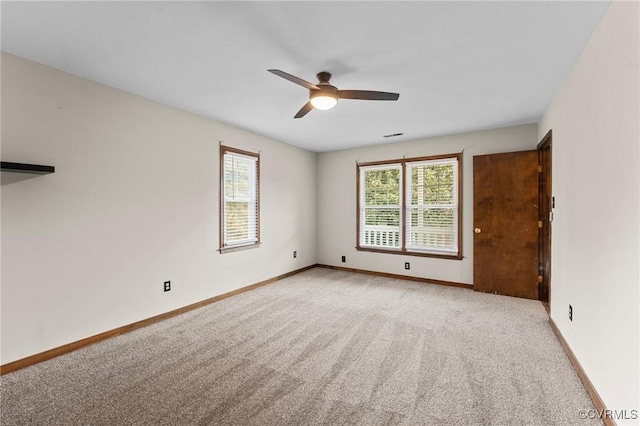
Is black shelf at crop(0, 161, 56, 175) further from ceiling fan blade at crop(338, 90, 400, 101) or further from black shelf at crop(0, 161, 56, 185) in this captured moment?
ceiling fan blade at crop(338, 90, 400, 101)

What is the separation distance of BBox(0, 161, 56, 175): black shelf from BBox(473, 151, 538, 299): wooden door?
5061mm

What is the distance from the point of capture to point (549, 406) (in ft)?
6.04

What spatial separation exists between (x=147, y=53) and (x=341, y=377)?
2.97 meters

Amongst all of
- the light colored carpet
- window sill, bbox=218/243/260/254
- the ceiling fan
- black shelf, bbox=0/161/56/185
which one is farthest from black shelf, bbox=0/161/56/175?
the ceiling fan

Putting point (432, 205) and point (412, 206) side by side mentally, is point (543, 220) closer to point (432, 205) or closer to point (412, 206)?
point (432, 205)

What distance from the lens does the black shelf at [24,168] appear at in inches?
80.4

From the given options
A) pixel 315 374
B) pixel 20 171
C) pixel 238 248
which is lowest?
pixel 315 374

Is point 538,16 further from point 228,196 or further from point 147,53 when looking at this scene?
point 228,196

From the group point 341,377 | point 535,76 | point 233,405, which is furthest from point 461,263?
point 233,405

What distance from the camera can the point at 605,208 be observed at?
1795 mm

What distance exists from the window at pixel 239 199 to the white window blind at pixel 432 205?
8.77 feet

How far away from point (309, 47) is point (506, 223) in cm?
372

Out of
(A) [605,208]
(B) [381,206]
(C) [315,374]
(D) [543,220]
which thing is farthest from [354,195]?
(A) [605,208]

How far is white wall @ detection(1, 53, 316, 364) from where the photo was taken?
232 centimetres
